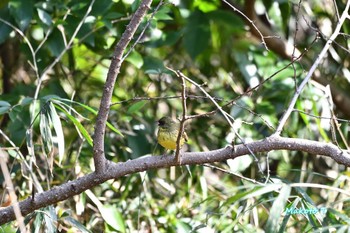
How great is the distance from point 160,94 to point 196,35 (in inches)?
23.1

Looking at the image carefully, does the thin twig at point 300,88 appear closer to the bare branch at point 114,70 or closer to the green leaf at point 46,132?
A: the bare branch at point 114,70

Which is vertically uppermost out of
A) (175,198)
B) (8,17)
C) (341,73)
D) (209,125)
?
(8,17)

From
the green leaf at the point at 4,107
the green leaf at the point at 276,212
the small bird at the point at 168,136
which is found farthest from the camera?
the small bird at the point at 168,136

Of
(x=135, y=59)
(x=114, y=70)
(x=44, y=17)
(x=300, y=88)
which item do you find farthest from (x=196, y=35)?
(x=114, y=70)

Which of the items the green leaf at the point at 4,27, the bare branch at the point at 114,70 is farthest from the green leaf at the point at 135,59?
the bare branch at the point at 114,70

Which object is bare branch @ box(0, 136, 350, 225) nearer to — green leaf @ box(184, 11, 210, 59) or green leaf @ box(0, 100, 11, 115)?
green leaf @ box(0, 100, 11, 115)

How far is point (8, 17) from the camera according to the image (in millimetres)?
4227

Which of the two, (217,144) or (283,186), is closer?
(283,186)

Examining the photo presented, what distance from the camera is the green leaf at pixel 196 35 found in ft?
14.8

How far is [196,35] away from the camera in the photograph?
14.9ft

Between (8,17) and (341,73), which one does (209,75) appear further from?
(8,17)

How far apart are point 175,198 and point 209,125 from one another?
612 mm

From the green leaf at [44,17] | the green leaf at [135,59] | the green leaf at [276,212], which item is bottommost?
the green leaf at [276,212]

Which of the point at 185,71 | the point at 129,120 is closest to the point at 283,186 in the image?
the point at 129,120
